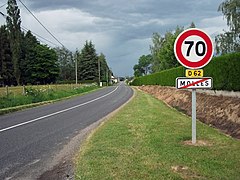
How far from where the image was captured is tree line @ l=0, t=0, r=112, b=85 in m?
81.7

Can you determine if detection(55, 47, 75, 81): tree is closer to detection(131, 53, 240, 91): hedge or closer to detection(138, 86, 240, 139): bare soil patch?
detection(131, 53, 240, 91): hedge

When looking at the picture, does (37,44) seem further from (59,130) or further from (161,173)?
(161,173)

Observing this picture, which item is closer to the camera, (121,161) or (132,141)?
(121,161)

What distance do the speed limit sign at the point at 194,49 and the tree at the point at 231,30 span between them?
109 ft

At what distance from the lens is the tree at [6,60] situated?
285 feet

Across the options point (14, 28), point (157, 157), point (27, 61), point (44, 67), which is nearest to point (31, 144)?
point (157, 157)

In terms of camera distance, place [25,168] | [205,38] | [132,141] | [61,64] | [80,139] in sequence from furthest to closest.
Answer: [61,64], [80,139], [132,141], [205,38], [25,168]

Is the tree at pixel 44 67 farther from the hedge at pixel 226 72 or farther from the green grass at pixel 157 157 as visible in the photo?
the green grass at pixel 157 157

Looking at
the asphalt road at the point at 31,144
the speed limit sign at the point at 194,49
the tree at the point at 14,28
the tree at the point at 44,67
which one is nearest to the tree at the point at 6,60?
the tree at the point at 14,28

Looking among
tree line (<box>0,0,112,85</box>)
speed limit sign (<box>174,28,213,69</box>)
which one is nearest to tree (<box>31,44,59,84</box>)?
tree line (<box>0,0,112,85</box>)

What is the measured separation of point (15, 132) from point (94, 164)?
248 inches

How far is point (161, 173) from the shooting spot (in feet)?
18.1

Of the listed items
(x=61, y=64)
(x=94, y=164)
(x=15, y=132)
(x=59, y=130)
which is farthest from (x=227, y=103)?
(x=61, y=64)

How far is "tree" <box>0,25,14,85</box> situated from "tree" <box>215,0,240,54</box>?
60.9 meters
